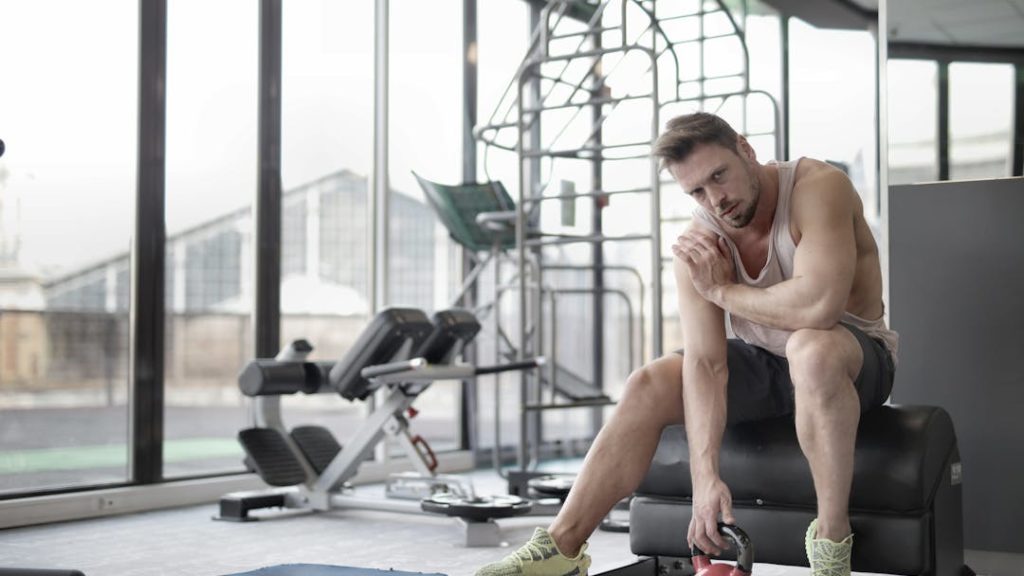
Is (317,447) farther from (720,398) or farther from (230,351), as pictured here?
(720,398)

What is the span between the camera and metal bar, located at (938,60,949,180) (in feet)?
9.74

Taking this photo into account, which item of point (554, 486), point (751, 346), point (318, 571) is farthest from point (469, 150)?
point (751, 346)

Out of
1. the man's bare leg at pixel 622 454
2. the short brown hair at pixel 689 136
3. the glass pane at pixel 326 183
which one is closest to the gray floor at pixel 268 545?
the man's bare leg at pixel 622 454

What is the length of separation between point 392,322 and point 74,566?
49.8 inches

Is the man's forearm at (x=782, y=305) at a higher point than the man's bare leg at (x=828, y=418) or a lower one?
higher

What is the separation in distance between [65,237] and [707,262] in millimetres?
2732

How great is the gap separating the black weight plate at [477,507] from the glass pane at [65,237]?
138cm

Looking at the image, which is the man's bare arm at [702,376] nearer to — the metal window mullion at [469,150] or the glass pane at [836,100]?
the metal window mullion at [469,150]

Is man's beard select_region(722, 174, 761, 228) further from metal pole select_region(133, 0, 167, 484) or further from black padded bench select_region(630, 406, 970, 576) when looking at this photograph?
metal pole select_region(133, 0, 167, 484)

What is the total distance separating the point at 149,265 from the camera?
4.33 metres

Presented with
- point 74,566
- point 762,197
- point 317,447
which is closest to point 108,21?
point 317,447

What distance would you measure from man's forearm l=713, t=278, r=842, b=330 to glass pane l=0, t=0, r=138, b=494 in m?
2.69

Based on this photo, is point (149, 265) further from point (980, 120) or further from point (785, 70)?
point (785, 70)

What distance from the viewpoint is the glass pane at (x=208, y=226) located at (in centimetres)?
448
